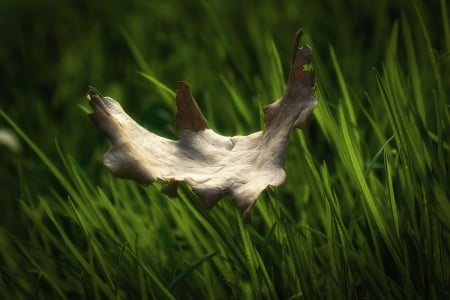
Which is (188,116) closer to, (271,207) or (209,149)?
(209,149)

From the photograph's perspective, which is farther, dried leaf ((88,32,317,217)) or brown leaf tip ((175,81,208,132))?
brown leaf tip ((175,81,208,132))

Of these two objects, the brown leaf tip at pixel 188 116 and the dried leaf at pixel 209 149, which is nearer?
the dried leaf at pixel 209 149

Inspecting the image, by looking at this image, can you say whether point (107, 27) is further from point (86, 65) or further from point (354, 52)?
point (354, 52)

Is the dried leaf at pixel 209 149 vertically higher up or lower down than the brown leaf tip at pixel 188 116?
lower down

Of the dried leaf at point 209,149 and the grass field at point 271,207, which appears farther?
the grass field at point 271,207

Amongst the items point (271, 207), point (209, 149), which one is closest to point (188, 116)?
point (209, 149)

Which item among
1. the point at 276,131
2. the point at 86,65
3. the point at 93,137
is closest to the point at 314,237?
the point at 276,131

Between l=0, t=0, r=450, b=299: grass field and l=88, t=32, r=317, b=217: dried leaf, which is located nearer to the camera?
l=88, t=32, r=317, b=217: dried leaf

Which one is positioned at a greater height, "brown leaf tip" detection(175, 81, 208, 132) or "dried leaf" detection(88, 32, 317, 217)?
"brown leaf tip" detection(175, 81, 208, 132)
